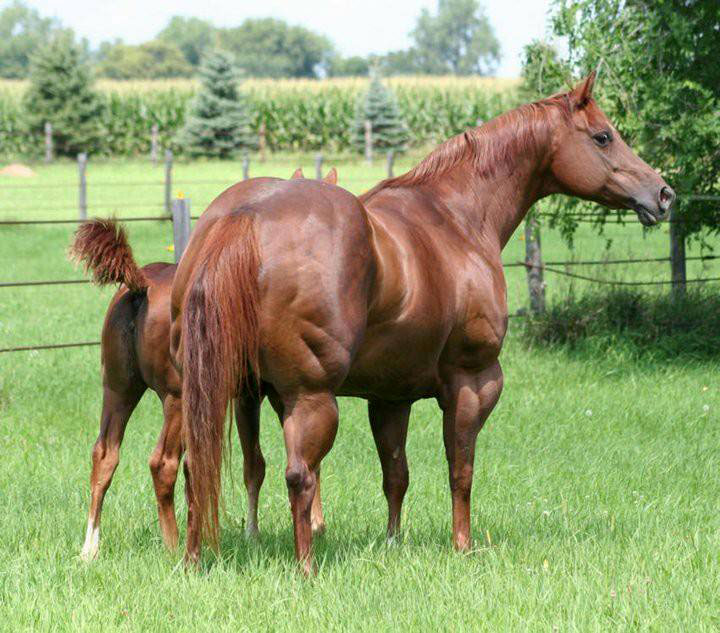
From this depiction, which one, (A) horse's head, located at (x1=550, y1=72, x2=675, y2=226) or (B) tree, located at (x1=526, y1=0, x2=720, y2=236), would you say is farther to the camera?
(B) tree, located at (x1=526, y1=0, x2=720, y2=236)

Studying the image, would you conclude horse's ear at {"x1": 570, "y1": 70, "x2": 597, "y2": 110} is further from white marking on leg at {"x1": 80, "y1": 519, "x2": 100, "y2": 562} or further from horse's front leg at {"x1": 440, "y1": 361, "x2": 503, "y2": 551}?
white marking on leg at {"x1": 80, "y1": 519, "x2": 100, "y2": 562}

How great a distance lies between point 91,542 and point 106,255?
1296 mm

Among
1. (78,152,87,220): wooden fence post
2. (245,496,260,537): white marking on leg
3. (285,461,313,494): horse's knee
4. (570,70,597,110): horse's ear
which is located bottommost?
(245,496,260,537): white marking on leg

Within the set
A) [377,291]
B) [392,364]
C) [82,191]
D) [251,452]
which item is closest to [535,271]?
[251,452]

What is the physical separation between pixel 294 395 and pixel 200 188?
27440 millimetres

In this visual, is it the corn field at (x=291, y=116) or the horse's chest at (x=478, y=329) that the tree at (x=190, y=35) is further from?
the horse's chest at (x=478, y=329)

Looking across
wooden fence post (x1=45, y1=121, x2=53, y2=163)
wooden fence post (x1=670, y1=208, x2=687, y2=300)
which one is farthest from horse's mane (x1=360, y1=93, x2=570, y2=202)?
wooden fence post (x1=45, y1=121, x2=53, y2=163)

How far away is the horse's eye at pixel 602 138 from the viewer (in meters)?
5.20

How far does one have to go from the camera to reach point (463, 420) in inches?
190

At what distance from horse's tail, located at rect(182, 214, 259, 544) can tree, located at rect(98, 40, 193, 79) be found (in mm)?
114007

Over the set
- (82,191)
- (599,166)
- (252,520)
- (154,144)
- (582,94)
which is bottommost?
(252,520)

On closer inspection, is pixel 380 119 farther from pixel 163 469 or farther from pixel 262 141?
pixel 163 469

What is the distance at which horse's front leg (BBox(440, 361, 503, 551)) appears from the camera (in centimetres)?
482

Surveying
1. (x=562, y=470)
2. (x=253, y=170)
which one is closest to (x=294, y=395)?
(x=562, y=470)
